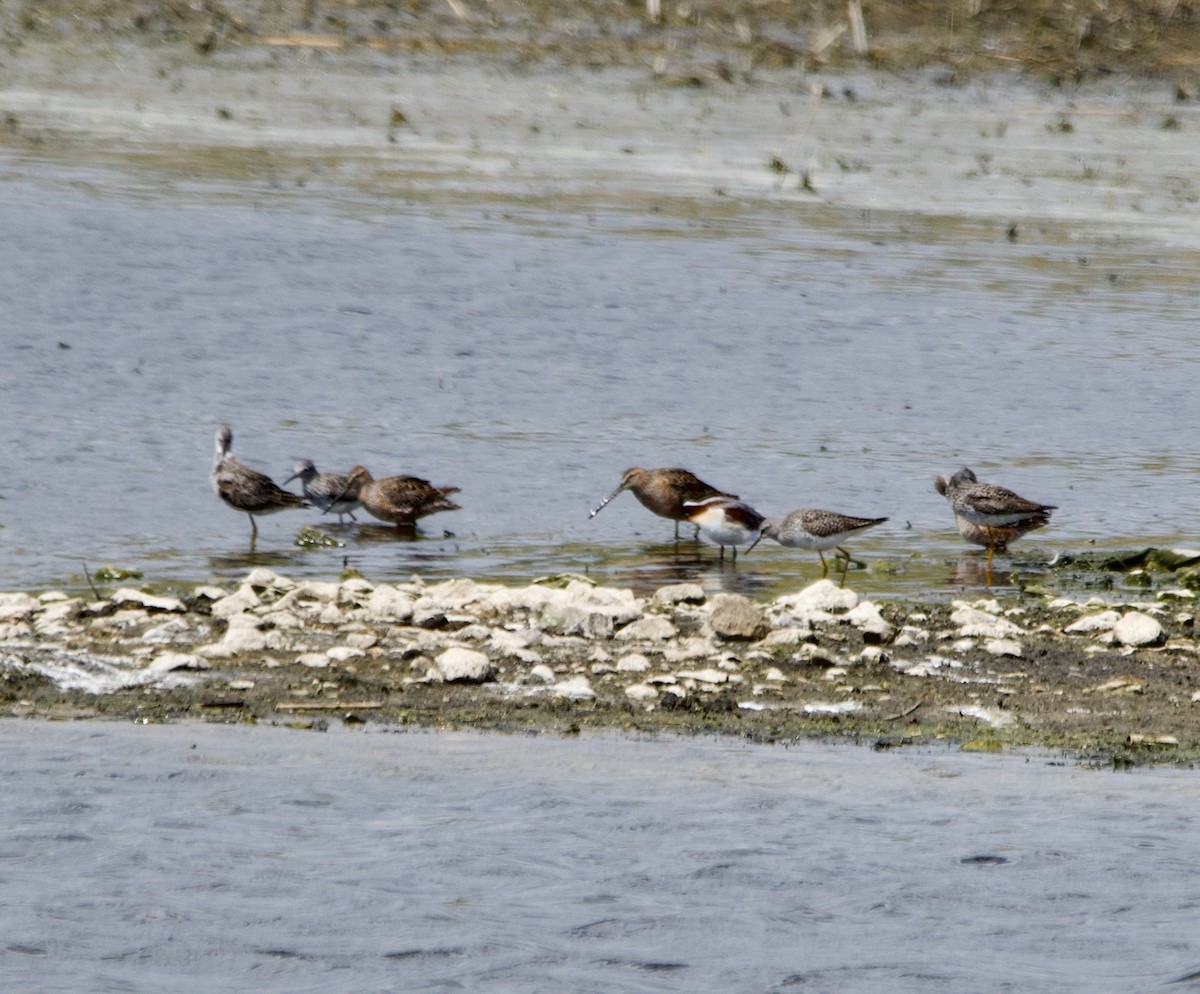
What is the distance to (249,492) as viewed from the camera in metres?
13.3

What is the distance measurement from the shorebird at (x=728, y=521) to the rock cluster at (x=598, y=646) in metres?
1.94

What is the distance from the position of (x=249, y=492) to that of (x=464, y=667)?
14.8 ft

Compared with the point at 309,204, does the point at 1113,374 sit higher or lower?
lower

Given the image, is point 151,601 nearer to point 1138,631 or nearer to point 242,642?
point 242,642

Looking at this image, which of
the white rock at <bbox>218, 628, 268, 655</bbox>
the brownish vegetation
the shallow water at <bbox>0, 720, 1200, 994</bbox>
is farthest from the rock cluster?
the brownish vegetation

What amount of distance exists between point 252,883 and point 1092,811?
9.23ft

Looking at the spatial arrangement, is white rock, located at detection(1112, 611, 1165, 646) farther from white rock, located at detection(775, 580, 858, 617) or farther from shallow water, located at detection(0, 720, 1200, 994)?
shallow water, located at detection(0, 720, 1200, 994)

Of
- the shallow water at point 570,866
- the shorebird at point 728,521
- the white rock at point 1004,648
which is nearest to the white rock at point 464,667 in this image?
the shallow water at point 570,866

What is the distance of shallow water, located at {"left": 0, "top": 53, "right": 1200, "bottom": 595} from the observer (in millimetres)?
13422

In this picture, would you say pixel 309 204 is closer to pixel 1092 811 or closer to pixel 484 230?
pixel 484 230

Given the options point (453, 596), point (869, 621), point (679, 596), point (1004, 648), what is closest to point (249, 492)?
point (453, 596)

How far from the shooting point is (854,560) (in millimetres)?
12555

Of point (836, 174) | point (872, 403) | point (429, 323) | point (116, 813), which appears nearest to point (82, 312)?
point (429, 323)

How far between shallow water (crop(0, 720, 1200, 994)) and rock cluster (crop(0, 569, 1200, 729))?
0.72 meters
